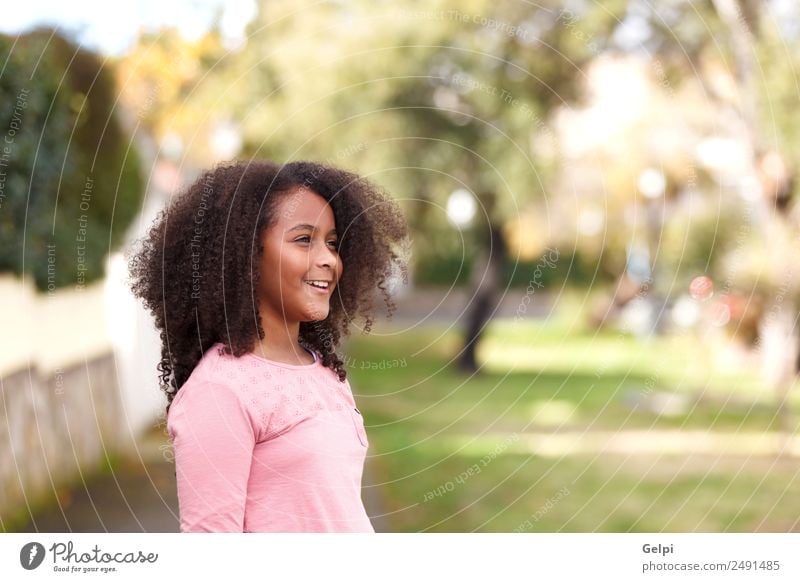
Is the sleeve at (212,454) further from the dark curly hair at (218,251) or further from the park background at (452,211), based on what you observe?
the park background at (452,211)

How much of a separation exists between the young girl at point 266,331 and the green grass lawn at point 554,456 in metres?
2.46

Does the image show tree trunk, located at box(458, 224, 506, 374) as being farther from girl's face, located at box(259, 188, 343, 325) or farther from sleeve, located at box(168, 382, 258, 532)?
sleeve, located at box(168, 382, 258, 532)

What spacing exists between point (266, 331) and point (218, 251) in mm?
227

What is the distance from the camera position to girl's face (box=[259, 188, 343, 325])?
248 cm

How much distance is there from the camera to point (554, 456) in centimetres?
934

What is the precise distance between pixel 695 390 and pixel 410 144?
4.63 metres

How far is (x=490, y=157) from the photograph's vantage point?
11805mm

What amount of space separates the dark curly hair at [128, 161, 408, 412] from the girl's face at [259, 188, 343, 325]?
0.8 inches

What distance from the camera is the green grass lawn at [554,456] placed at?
6953mm

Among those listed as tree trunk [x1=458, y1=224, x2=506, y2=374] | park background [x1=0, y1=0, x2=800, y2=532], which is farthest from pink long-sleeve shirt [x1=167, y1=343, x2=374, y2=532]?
tree trunk [x1=458, y1=224, x2=506, y2=374]

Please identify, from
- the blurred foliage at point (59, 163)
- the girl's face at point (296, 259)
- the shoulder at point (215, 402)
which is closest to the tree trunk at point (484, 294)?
the blurred foliage at point (59, 163)

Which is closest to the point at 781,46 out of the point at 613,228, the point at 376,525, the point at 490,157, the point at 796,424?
the point at 796,424

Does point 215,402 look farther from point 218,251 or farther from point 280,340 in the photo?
point 218,251
